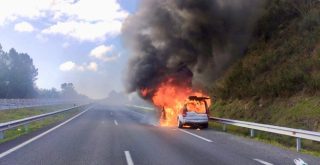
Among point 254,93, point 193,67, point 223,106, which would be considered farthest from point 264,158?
point 193,67

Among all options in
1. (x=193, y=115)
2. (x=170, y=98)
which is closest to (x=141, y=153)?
(x=193, y=115)

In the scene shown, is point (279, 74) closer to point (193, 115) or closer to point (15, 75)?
point (193, 115)

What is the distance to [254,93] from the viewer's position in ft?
85.0

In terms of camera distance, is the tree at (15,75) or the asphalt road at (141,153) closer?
the asphalt road at (141,153)

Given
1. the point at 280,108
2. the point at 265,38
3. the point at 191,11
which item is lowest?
the point at 280,108

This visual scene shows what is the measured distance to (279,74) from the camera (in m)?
24.2

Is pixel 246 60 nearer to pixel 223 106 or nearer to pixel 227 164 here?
pixel 223 106

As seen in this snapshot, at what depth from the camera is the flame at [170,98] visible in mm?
26766

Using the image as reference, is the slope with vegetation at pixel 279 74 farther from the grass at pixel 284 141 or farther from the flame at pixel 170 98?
the flame at pixel 170 98

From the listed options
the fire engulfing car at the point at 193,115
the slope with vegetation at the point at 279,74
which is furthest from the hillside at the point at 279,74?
the fire engulfing car at the point at 193,115

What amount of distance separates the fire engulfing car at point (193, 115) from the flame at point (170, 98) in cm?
237

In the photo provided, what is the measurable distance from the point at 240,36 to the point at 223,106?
6125mm

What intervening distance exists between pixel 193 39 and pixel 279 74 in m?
9.26

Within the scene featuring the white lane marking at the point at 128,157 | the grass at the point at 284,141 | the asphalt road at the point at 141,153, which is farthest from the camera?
the grass at the point at 284,141
